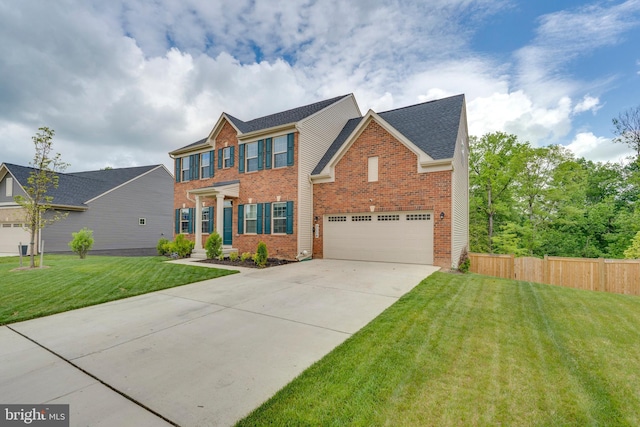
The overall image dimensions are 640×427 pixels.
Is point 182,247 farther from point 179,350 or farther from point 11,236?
point 11,236

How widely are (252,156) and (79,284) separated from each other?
9.40 metres

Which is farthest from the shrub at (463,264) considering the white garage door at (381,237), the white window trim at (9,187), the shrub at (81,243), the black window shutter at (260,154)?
the white window trim at (9,187)

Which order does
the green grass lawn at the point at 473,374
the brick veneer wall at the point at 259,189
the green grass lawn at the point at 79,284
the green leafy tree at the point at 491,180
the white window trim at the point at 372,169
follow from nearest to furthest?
the green grass lawn at the point at 473,374 < the green grass lawn at the point at 79,284 < the white window trim at the point at 372,169 < the brick veneer wall at the point at 259,189 < the green leafy tree at the point at 491,180

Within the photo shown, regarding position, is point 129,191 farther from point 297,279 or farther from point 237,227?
point 297,279

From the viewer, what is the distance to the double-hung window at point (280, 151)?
1373cm

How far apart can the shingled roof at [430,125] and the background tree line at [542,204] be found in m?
11.1

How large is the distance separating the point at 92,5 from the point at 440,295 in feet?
46.4

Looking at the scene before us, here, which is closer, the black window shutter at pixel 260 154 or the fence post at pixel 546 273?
the fence post at pixel 546 273

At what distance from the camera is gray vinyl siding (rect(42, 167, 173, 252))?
1942cm

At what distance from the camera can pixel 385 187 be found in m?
11.7

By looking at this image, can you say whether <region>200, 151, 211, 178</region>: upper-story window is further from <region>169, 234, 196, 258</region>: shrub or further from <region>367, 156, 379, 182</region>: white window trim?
<region>367, 156, 379, 182</region>: white window trim

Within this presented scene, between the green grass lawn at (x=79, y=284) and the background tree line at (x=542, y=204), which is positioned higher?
the background tree line at (x=542, y=204)

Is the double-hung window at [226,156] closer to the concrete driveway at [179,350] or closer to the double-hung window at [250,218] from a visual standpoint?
the double-hung window at [250,218]

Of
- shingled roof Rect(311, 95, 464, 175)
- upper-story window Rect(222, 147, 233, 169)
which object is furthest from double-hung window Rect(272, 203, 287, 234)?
upper-story window Rect(222, 147, 233, 169)
